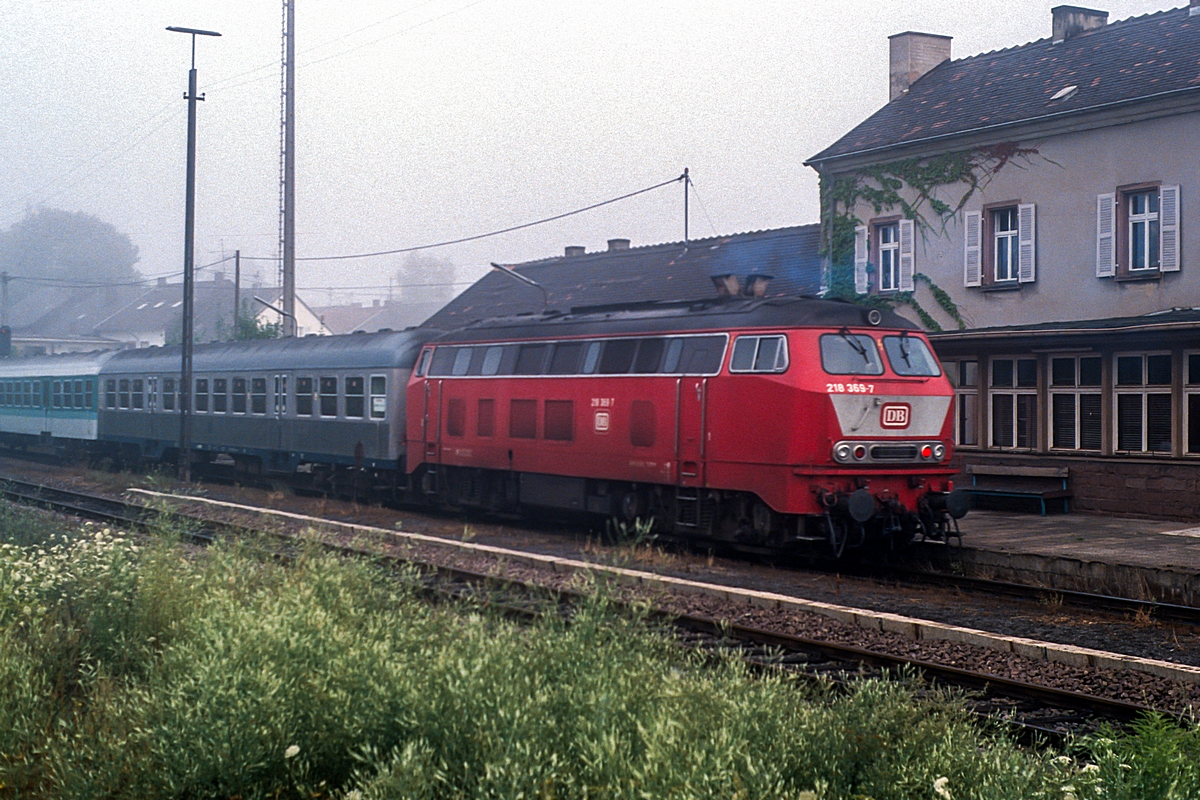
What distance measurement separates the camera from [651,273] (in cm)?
3591

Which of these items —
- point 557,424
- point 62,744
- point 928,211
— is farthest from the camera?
point 928,211

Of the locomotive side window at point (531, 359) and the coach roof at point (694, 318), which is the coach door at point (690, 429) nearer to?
the coach roof at point (694, 318)

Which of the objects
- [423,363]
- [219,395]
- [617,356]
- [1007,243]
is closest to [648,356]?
[617,356]

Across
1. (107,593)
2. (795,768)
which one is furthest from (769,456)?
(795,768)

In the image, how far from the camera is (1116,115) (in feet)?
67.2

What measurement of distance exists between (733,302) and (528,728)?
1120 centimetres

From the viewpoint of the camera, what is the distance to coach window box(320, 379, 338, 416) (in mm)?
23422

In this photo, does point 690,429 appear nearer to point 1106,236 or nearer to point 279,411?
point 1106,236

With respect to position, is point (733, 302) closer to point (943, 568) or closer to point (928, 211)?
point (943, 568)

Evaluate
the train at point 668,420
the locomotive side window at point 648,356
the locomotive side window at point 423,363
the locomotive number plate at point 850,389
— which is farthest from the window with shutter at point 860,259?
the locomotive number plate at point 850,389

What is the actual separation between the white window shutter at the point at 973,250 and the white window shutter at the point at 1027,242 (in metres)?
0.80

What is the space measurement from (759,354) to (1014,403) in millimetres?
8947

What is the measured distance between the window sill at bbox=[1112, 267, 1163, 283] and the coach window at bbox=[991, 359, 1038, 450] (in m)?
1.99

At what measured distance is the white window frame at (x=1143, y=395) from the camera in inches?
756
